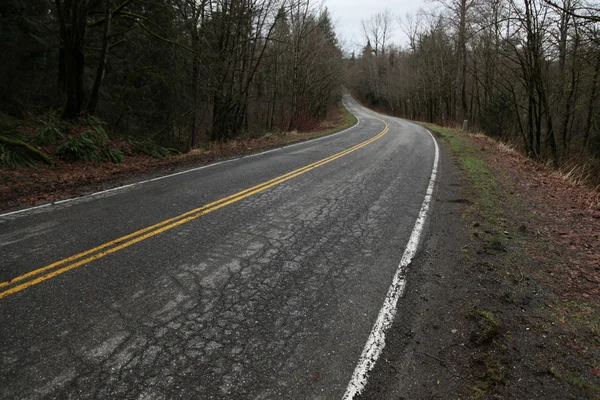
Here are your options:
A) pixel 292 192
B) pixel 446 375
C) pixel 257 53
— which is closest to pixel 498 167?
pixel 292 192

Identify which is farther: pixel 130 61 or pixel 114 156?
pixel 130 61

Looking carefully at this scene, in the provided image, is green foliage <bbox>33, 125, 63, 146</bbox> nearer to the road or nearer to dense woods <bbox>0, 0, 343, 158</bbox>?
dense woods <bbox>0, 0, 343, 158</bbox>

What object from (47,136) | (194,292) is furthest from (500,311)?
(47,136)

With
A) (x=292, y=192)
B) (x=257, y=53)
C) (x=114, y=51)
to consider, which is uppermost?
(x=257, y=53)

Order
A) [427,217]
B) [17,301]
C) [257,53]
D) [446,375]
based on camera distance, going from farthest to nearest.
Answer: [257,53] < [427,217] < [17,301] < [446,375]

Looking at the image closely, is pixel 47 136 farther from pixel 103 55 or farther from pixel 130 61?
pixel 130 61

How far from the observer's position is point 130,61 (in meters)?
14.1

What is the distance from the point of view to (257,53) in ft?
70.8

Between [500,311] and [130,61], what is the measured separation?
15.3 meters

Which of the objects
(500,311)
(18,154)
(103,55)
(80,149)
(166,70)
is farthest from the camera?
(166,70)

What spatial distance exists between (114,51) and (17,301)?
1353cm

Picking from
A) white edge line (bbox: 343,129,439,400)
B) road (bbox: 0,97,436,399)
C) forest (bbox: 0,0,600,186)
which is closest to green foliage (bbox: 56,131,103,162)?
forest (bbox: 0,0,600,186)

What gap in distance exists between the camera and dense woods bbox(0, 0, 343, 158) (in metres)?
11.0

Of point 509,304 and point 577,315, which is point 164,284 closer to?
point 509,304
